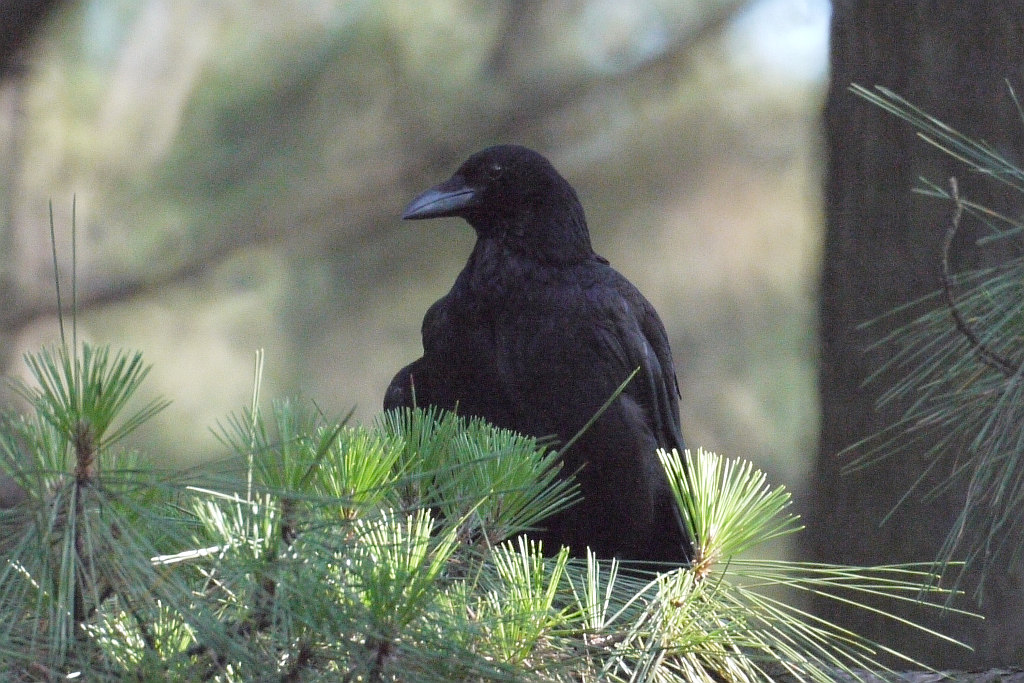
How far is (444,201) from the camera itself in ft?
6.98

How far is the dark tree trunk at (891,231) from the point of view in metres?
2.48

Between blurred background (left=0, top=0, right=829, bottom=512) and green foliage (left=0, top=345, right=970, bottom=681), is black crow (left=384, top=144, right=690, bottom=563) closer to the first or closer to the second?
green foliage (left=0, top=345, right=970, bottom=681)

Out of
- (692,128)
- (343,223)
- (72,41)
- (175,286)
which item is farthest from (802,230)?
(72,41)

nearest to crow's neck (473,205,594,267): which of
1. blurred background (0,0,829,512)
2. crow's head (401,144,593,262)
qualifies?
crow's head (401,144,593,262)

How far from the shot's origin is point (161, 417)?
157 inches

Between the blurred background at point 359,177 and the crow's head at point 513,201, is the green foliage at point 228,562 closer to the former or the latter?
the crow's head at point 513,201

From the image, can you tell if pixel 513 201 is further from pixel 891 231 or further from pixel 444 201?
pixel 891 231

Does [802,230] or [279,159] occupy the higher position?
[279,159]

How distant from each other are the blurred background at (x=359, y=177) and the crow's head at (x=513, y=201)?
1.46m

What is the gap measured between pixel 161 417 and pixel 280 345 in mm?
524

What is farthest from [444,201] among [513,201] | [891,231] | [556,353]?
[891,231]

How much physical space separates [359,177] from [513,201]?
169cm

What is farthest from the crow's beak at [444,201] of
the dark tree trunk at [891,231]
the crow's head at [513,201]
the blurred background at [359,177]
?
the blurred background at [359,177]

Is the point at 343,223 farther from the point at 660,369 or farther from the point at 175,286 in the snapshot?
the point at 660,369
